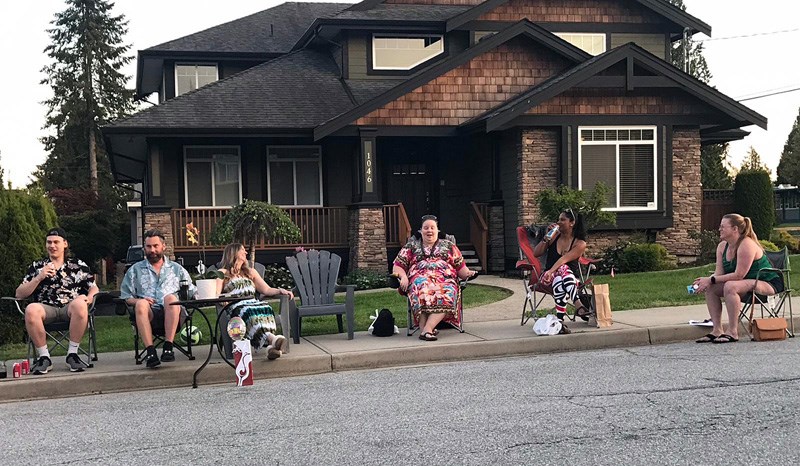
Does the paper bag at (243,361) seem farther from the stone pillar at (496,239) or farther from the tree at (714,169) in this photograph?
the tree at (714,169)

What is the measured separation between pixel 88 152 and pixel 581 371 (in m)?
46.1

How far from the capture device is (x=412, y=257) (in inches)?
396

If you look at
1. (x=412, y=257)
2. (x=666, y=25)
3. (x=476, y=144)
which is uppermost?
(x=666, y=25)

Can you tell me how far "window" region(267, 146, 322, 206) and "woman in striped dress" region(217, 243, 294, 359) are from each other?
37.7ft

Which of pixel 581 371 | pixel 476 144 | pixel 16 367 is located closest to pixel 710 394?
pixel 581 371

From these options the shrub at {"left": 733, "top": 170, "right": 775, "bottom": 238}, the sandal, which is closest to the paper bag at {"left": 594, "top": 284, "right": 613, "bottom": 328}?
the sandal

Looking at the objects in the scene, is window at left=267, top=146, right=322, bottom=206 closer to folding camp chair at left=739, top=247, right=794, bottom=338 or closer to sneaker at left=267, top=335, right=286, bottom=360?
sneaker at left=267, top=335, right=286, bottom=360

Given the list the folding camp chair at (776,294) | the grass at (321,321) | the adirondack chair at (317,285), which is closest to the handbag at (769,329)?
the folding camp chair at (776,294)

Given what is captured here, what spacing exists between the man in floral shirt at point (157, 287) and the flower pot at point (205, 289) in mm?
136

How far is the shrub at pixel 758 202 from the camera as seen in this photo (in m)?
20.5

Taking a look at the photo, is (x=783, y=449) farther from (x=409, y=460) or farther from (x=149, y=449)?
(x=149, y=449)

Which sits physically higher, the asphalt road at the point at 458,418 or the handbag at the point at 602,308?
the handbag at the point at 602,308

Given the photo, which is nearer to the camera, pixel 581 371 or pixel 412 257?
pixel 581 371

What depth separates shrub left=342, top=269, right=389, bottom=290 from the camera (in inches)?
678
